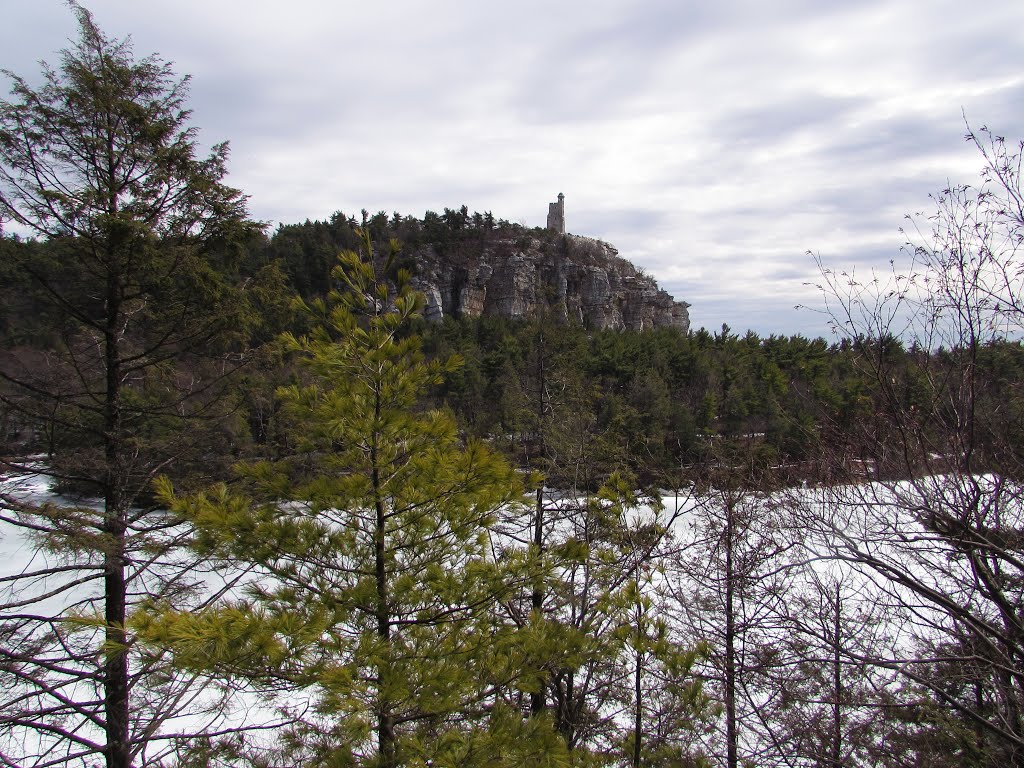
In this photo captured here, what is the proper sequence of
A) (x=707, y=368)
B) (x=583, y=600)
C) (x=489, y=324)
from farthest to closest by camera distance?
(x=489, y=324)
(x=707, y=368)
(x=583, y=600)

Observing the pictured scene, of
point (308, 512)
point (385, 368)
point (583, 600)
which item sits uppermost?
point (385, 368)

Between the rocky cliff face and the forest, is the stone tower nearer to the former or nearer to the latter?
the rocky cliff face

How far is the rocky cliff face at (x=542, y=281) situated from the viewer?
67.8 m

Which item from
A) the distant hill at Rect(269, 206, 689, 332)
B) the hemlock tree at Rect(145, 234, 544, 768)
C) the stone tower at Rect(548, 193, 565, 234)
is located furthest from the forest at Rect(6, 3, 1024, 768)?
the stone tower at Rect(548, 193, 565, 234)

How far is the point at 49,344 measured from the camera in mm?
6156

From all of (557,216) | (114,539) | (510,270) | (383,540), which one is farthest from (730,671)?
(557,216)

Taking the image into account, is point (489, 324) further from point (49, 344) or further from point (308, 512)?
point (308, 512)

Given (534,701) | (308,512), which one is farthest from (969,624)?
(308,512)

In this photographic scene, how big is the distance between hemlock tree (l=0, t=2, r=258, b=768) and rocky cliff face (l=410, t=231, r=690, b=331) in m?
56.7

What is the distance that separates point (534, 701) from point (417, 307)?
4.16 metres

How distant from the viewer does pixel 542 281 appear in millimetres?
69188

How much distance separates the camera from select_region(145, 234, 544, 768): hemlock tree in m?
3.17

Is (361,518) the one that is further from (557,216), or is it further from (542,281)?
(557,216)

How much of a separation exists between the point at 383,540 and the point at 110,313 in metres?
3.85
